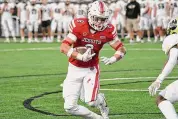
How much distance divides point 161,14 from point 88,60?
19.5 m

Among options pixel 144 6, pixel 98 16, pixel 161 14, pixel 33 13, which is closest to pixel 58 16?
pixel 33 13

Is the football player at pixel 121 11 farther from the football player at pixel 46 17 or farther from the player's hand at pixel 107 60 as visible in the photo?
the player's hand at pixel 107 60

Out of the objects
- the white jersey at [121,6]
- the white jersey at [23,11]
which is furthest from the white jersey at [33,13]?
the white jersey at [121,6]

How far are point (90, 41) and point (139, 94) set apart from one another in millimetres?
3430

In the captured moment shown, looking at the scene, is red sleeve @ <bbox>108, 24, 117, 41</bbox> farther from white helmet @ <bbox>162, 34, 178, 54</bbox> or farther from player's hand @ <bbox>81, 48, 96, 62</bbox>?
white helmet @ <bbox>162, 34, 178, 54</bbox>

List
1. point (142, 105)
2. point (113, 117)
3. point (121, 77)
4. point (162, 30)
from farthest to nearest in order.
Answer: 1. point (162, 30)
2. point (121, 77)
3. point (142, 105)
4. point (113, 117)

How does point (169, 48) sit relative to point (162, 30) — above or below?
above

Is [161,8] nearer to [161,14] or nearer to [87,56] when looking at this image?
[161,14]

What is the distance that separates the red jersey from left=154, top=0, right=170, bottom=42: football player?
1866 centimetres

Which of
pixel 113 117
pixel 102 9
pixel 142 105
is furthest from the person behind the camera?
pixel 142 105

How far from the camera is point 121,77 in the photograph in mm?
14375

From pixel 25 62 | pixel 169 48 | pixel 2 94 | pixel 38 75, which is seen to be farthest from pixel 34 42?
pixel 169 48

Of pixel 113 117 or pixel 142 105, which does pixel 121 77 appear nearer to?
pixel 142 105

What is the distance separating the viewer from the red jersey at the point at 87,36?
27.1 feet
